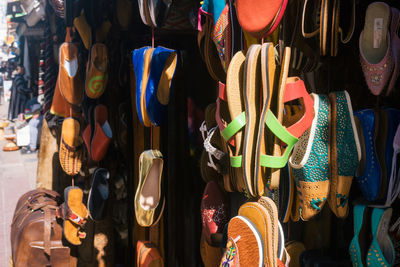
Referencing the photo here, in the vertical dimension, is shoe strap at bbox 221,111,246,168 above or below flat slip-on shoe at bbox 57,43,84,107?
below

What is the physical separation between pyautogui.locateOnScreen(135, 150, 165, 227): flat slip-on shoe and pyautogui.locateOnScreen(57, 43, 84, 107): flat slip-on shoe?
1.06m

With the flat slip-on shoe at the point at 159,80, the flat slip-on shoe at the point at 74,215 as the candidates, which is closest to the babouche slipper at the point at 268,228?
the flat slip-on shoe at the point at 159,80

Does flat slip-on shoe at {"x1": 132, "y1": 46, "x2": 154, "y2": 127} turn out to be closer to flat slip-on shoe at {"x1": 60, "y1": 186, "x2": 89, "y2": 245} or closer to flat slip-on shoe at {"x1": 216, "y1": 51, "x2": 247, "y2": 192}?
flat slip-on shoe at {"x1": 216, "y1": 51, "x2": 247, "y2": 192}

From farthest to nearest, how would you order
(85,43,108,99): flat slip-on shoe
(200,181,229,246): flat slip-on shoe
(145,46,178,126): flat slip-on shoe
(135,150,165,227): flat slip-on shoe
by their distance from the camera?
(85,43,108,99): flat slip-on shoe
(135,150,165,227): flat slip-on shoe
(145,46,178,126): flat slip-on shoe
(200,181,229,246): flat slip-on shoe

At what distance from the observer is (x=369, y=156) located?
99 cm

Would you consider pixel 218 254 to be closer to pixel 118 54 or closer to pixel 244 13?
pixel 244 13

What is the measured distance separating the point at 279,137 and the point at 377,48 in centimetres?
28

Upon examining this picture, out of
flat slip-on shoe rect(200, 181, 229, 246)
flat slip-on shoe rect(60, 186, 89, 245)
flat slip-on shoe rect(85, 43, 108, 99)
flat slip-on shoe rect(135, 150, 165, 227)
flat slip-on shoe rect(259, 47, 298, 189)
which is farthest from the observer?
flat slip-on shoe rect(60, 186, 89, 245)

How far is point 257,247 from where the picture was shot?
39.3 inches

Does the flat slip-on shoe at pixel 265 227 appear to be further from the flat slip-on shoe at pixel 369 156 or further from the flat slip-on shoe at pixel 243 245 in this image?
the flat slip-on shoe at pixel 369 156

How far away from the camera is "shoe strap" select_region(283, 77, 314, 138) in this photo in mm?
957

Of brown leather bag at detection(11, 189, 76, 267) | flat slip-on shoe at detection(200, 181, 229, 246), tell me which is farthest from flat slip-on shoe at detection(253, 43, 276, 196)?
brown leather bag at detection(11, 189, 76, 267)

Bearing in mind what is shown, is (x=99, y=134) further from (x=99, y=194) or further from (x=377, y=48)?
(x=377, y=48)

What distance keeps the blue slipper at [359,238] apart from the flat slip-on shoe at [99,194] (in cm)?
159
